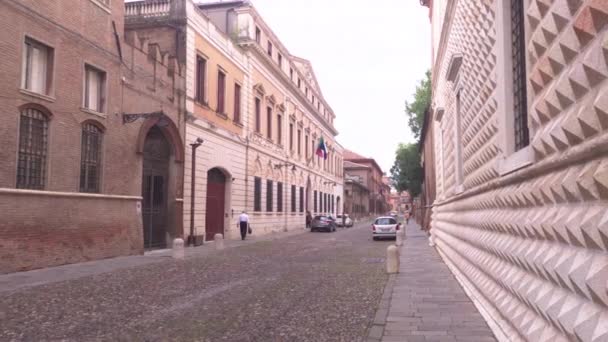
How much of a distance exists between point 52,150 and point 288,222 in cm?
2514

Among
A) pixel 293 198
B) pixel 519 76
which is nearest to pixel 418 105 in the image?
pixel 293 198

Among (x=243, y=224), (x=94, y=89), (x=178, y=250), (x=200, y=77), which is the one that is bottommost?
(x=178, y=250)

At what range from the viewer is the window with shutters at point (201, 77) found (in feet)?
77.0

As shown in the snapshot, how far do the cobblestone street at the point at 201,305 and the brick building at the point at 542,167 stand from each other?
81.6 inches

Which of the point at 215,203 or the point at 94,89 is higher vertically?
the point at 94,89

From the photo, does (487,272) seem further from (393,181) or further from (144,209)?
(393,181)

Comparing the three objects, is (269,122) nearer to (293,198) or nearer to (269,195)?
(269,195)

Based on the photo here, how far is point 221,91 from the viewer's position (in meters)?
26.3

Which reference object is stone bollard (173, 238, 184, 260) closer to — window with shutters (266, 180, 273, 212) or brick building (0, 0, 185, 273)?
brick building (0, 0, 185, 273)

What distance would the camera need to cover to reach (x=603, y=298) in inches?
111

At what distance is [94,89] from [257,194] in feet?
53.1

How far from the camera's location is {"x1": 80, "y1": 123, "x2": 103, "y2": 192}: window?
593 inches

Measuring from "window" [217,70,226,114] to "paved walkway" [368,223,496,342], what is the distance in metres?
16.5

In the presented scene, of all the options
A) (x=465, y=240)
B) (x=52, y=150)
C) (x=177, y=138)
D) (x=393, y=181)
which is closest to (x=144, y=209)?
(x=177, y=138)
